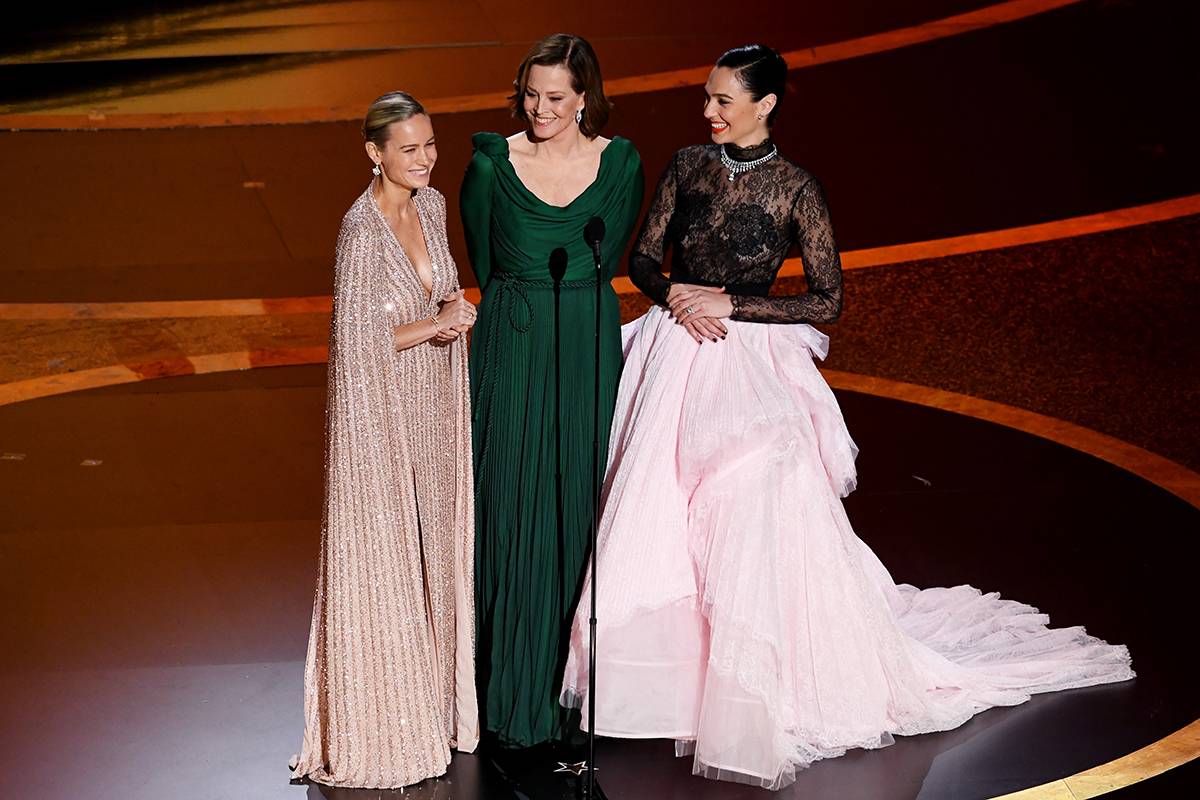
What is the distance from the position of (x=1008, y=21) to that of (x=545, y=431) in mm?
8062

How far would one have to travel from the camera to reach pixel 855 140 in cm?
980

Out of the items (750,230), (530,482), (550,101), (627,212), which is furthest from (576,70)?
(530,482)

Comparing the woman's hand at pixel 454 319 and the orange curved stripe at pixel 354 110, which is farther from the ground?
the orange curved stripe at pixel 354 110

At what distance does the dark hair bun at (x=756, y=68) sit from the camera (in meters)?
4.03

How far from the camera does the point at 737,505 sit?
4.11 metres

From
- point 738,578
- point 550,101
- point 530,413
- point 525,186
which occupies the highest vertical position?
point 550,101

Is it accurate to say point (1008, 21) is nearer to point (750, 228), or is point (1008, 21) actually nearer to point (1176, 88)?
point (1176, 88)

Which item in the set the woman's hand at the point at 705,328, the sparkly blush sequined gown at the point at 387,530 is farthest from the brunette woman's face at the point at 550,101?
the woman's hand at the point at 705,328

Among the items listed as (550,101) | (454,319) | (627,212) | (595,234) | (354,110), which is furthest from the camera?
(354,110)

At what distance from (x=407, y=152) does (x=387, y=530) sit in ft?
3.08

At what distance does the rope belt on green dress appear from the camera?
4195 mm

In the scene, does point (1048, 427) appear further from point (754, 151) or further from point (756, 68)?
point (756, 68)

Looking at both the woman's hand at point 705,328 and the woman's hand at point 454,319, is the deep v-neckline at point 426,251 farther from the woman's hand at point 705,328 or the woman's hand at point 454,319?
the woman's hand at point 705,328

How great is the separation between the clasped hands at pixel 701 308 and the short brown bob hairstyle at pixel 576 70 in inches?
19.6
